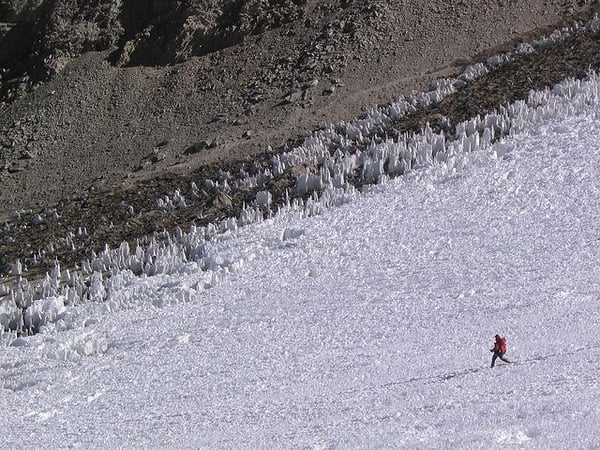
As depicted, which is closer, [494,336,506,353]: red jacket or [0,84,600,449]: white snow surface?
[0,84,600,449]: white snow surface

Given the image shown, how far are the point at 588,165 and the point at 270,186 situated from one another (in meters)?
6.48

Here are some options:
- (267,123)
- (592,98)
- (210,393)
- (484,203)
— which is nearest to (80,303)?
(210,393)

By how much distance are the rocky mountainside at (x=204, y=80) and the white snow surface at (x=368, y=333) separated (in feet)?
19.5

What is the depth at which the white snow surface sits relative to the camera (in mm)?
7500

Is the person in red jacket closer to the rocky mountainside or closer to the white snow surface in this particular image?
the white snow surface

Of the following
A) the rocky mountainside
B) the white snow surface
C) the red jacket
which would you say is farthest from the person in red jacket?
the rocky mountainside

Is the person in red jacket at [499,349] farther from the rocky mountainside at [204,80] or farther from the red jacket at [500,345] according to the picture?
the rocky mountainside at [204,80]

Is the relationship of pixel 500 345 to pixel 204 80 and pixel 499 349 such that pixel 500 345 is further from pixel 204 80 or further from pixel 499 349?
pixel 204 80

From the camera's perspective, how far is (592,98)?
58.2ft

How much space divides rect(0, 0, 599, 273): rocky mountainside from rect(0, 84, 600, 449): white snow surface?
5931 mm

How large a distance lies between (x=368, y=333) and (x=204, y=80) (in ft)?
66.7

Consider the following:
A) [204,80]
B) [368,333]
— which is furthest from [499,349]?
[204,80]

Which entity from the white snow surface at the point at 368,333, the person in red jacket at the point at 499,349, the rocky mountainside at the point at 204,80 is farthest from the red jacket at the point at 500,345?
the rocky mountainside at the point at 204,80

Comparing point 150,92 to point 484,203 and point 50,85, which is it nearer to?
point 50,85
